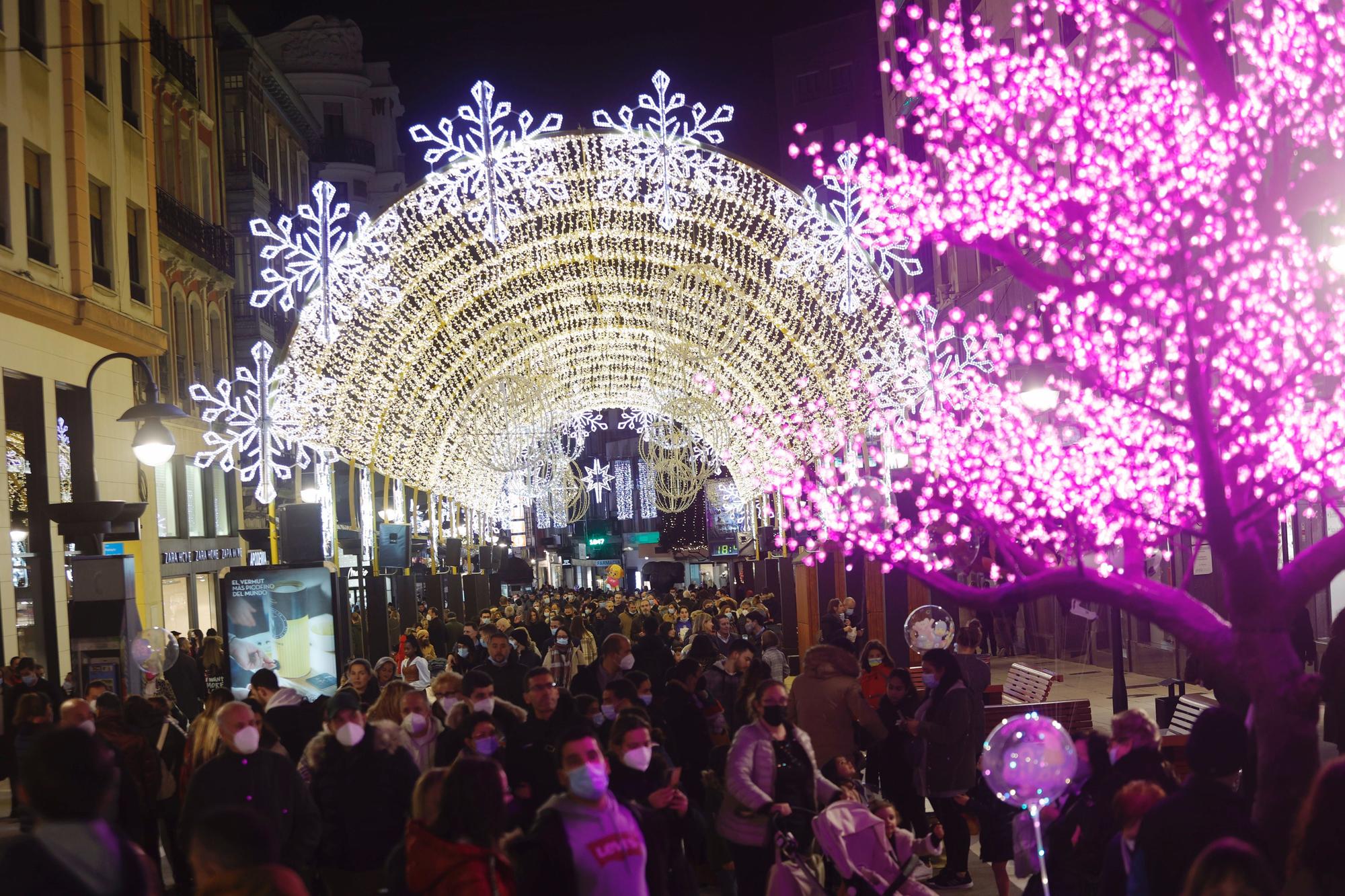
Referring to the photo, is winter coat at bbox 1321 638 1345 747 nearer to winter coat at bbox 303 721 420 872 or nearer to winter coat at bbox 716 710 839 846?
winter coat at bbox 716 710 839 846

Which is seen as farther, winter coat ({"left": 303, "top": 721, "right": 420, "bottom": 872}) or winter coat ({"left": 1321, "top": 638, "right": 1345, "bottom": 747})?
winter coat ({"left": 1321, "top": 638, "right": 1345, "bottom": 747})

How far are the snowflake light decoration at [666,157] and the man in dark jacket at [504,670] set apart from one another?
8.42 meters

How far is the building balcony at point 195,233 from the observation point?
32.0 metres

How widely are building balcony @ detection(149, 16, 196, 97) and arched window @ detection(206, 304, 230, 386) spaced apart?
5.37 m

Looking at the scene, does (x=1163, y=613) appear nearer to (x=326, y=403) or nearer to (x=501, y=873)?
(x=501, y=873)

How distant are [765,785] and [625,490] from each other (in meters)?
93.3

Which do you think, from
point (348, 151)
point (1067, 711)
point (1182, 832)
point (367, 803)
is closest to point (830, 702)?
point (367, 803)

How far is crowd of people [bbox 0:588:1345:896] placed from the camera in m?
5.08

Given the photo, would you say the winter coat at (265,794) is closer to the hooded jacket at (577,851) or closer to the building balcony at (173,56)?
the hooded jacket at (577,851)

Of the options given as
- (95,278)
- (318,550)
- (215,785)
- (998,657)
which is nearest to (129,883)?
(215,785)

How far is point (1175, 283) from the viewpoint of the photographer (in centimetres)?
1034

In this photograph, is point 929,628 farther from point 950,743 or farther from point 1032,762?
point 1032,762

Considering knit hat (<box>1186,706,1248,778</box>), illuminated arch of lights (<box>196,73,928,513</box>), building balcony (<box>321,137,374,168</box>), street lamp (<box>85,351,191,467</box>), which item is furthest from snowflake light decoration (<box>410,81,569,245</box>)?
building balcony (<box>321,137,374,168</box>)

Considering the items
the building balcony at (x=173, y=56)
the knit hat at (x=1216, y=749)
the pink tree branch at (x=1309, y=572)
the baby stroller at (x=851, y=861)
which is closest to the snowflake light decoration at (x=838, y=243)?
the pink tree branch at (x=1309, y=572)
